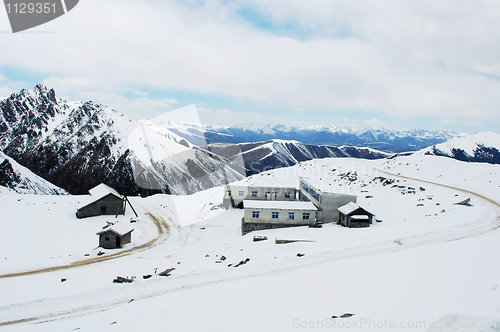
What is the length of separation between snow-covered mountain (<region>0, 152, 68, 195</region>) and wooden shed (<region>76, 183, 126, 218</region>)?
269ft

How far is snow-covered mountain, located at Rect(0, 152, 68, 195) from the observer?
107 metres

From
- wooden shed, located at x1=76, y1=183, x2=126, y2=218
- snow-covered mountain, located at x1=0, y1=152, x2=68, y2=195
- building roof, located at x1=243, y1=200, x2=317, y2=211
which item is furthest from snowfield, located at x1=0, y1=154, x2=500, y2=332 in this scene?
snow-covered mountain, located at x1=0, y1=152, x2=68, y2=195

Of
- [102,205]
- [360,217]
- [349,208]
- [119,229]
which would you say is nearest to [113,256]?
[119,229]

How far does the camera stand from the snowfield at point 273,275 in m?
11.5

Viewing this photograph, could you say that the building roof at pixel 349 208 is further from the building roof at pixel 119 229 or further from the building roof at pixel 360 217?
the building roof at pixel 119 229

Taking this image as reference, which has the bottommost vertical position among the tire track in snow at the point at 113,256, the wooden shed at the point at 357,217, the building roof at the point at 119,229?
the tire track in snow at the point at 113,256

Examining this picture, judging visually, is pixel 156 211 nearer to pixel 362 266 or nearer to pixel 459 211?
pixel 362 266

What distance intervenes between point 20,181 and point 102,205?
93.4 m

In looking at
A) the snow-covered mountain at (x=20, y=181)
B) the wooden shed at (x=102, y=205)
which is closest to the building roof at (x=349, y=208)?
the wooden shed at (x=102, y=205)

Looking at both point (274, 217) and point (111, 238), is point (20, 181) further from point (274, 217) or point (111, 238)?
point (274, 217)

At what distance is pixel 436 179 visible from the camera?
53250mm

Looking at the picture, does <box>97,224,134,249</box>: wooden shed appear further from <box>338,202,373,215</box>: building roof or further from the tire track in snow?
<box>338,202,373,215</box>: building roof

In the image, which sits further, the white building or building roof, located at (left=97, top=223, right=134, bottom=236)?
the white building

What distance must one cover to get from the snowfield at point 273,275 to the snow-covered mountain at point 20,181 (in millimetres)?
82666
